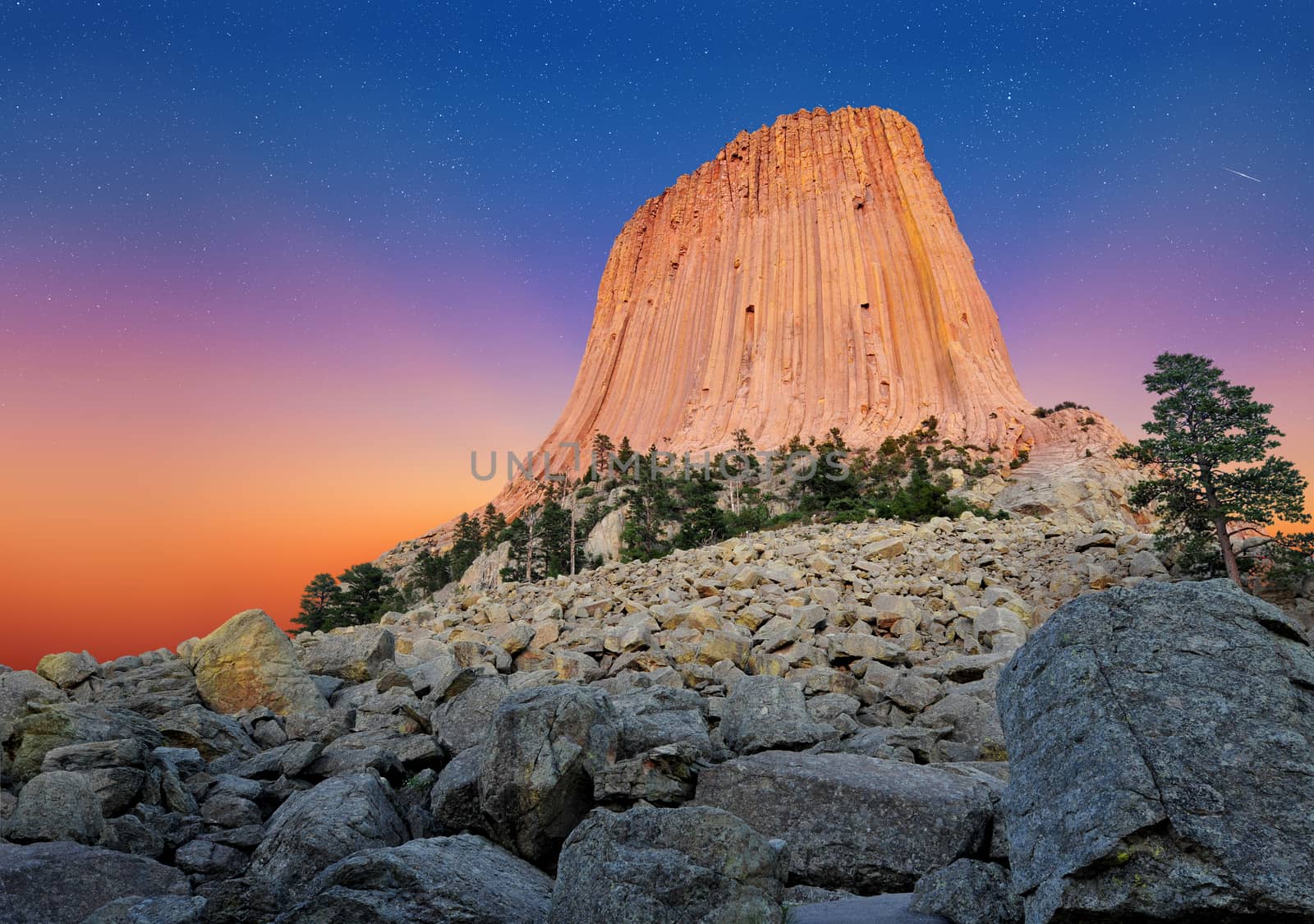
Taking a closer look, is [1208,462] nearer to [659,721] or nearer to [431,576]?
[659,721]

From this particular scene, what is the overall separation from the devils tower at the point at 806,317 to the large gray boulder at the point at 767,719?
2638 inches

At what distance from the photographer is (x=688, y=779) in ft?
16.2

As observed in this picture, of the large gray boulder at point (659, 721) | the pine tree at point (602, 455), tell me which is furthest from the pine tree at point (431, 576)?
the large gray boulder at point (659, 721)

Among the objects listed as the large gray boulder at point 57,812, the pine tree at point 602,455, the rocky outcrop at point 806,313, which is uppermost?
the rocky outcrop at point 806,313

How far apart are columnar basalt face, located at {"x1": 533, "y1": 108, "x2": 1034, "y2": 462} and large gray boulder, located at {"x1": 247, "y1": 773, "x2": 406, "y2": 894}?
71.8 m

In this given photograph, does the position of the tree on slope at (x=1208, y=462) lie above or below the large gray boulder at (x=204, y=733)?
above

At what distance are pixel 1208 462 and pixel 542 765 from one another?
2268 cm

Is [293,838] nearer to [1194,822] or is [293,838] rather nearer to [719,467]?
[1194,822]

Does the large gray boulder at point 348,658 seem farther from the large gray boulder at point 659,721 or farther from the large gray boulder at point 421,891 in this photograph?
the large gray boulder at point 421,891

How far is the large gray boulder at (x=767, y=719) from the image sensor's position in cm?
562

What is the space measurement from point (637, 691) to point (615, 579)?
12540mm

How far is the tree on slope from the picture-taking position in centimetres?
1836

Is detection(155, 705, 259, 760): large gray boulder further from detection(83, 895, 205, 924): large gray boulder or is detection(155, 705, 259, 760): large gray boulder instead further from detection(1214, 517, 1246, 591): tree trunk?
detection(1214, 517, 1246, 591): tree trunk

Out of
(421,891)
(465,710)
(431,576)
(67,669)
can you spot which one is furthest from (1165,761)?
(431,576)
